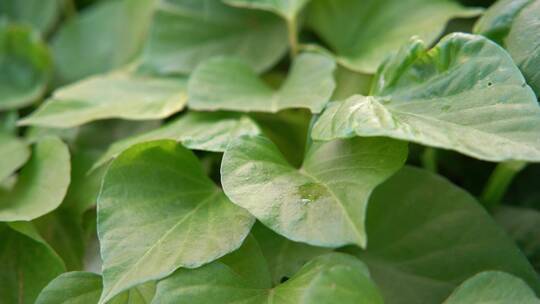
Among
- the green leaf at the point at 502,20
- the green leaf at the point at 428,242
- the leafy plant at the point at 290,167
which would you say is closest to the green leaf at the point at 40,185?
the leafy plant at the point at 290,167

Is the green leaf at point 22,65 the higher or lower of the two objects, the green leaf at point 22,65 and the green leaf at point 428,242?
the lower

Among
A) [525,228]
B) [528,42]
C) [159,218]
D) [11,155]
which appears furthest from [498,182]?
[11,155]

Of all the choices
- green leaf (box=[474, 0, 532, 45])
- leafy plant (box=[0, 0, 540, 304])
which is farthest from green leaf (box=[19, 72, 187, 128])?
green leaf (box=[474, 0, 532, 45])

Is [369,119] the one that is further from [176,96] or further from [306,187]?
[176,96]

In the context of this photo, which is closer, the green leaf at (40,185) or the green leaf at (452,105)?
the green leaf at (452,105)

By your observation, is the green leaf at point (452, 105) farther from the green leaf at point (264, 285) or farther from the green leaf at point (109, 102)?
the green leaf at point (109, 102)
